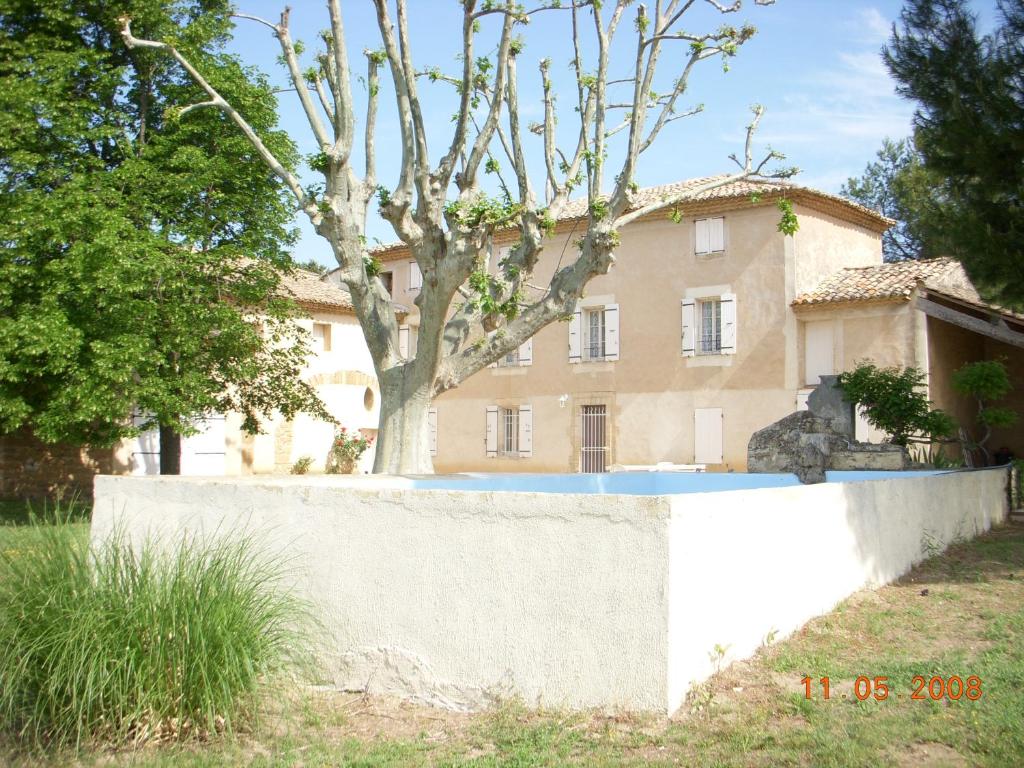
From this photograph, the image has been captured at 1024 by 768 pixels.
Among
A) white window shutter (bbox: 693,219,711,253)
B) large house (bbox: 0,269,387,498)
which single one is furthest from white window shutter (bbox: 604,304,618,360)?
large house (bbox: 0,269,387,498)

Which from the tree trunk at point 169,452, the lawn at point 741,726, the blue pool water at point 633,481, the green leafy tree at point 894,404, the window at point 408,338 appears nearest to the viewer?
the lawn at point 741,726

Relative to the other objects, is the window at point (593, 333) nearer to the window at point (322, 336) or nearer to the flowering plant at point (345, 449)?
the flowering plant at point (345, 449)

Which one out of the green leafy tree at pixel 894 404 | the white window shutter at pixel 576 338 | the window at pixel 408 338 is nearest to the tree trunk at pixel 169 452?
the green leafy tree at pixel 894 404

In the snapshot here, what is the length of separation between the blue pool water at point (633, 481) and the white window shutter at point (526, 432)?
1150cm

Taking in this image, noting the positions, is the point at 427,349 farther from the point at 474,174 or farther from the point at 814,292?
the point at 814,292

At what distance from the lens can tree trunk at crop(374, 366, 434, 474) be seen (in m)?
10.8

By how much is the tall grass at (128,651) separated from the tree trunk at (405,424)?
6199 millimetres

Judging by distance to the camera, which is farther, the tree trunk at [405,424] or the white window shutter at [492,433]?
the white window shutter at [492,433]

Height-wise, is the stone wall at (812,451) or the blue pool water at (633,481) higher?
the stone wall at (812,451)

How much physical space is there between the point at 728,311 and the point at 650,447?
3522 millimetres

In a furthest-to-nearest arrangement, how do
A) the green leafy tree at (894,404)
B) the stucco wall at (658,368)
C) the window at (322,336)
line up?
the window at (322,336) → the stucco wall at (658,368) → the green leafy tree at (894,404)

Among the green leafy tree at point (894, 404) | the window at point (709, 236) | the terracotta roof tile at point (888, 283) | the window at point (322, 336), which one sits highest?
the window at point (709, 236)

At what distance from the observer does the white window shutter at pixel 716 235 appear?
21.0 meters

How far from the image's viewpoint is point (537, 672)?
15.3 feet
